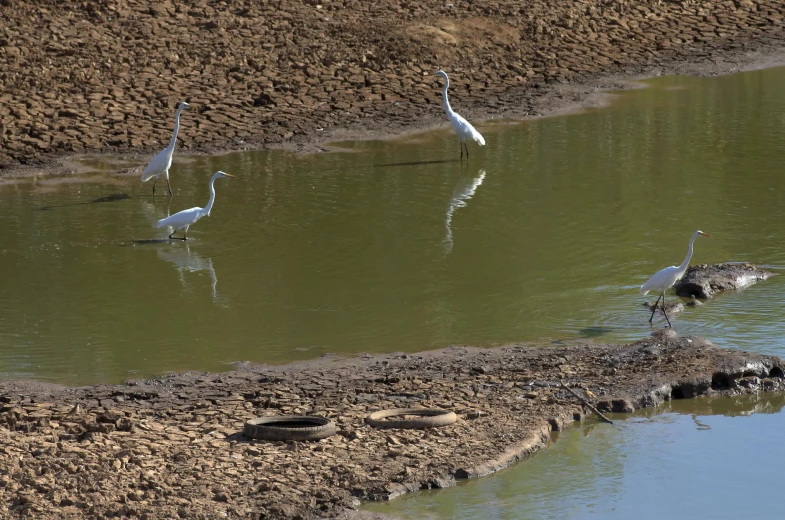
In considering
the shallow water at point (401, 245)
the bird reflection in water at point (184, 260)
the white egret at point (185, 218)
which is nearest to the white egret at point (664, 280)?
the shallow water at point (401, 245)

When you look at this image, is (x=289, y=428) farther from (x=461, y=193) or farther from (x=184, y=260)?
(x=461, y=193)

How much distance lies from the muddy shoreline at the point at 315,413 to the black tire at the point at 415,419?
7 centimetres

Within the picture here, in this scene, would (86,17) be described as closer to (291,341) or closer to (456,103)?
(456,103)

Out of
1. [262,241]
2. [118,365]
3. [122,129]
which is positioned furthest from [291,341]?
[122,129]

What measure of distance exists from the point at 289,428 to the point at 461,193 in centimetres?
956

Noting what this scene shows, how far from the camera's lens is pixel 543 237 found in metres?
15.1

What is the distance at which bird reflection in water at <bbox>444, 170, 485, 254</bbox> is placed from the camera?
16031mm

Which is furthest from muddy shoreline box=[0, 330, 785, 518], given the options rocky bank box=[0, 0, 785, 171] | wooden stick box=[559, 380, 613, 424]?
rocky bank box=[0, 0, 785, 171]

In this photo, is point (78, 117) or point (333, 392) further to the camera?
point (78, 117)

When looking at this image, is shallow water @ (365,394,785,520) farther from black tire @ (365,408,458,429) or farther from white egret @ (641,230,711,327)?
white egret @ (641,230,711,327)

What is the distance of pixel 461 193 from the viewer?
17656mm

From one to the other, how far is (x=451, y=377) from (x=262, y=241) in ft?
19.1

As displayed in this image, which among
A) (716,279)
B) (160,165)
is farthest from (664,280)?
(160,165)

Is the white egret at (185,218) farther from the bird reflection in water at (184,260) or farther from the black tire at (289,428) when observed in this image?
the black tire at (289,428)
